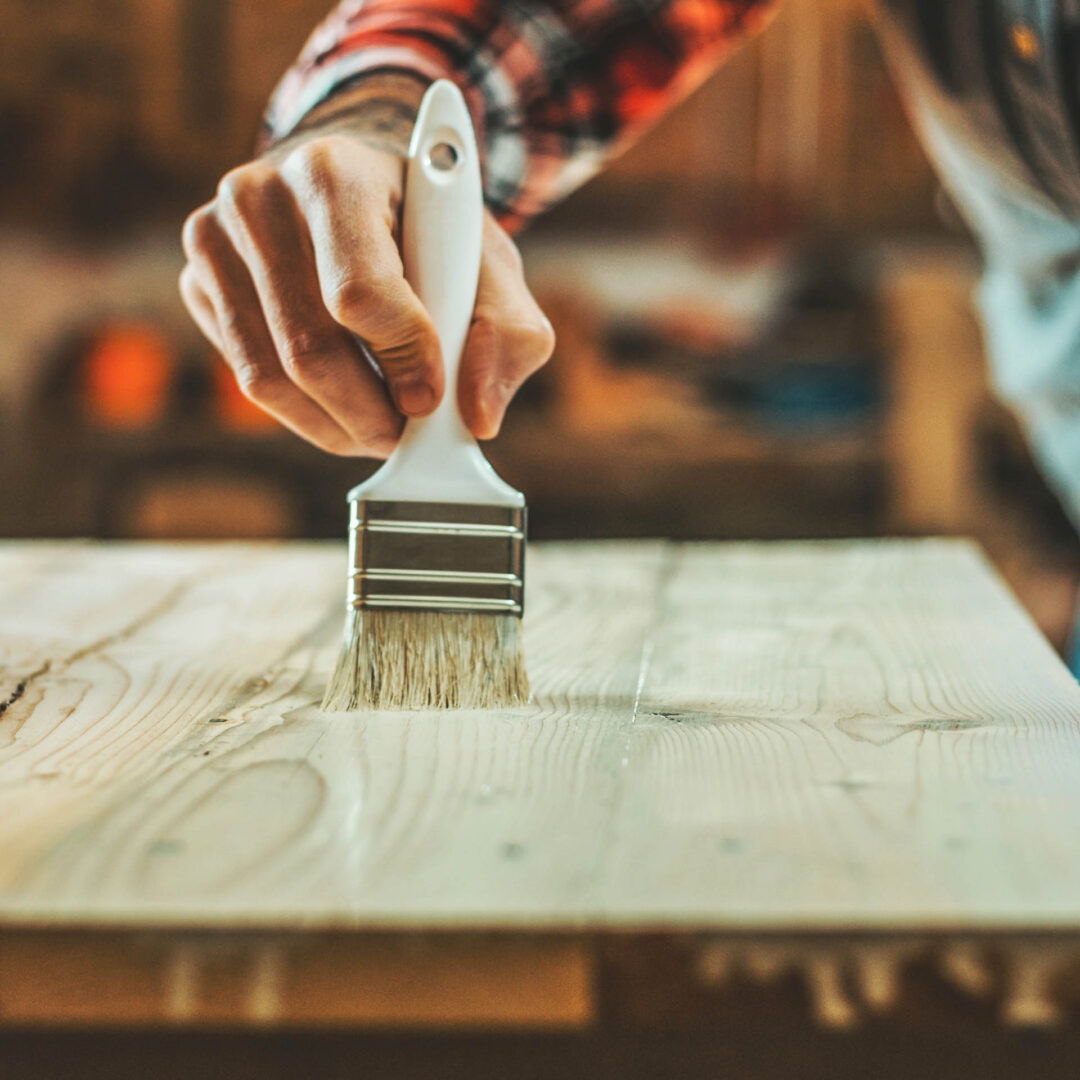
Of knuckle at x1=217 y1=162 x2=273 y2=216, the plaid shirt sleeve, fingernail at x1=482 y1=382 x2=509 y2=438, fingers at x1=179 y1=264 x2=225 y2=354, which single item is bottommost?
fingernail at x1=482 y1=382 x2=509 y2=438

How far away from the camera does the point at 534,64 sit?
0.99 metres

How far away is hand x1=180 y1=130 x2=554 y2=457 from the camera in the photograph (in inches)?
21.6

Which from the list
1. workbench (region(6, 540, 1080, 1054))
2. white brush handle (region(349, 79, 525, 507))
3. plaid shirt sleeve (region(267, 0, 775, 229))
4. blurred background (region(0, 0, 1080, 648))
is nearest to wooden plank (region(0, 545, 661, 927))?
workbench (region(6, 540, 1080, 1054))

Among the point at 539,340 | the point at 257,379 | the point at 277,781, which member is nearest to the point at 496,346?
the point at 539,340

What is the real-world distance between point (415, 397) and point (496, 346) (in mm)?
53

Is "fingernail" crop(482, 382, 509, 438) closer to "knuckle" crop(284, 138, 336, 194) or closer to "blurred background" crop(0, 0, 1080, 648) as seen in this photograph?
"knuckle" crop(284, 138, 336, 194)

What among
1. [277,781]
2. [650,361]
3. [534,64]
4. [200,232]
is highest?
[534,64]

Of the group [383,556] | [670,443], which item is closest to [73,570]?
[383,556]

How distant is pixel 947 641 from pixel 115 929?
1.70ft

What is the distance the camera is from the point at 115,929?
31 cm

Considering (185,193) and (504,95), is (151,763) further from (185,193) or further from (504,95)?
(185,193)

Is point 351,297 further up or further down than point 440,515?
further up

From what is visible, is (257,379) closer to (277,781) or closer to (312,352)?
(312,352)

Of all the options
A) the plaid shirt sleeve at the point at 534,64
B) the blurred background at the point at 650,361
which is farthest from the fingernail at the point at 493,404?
the blurred background at the point at 650,361
